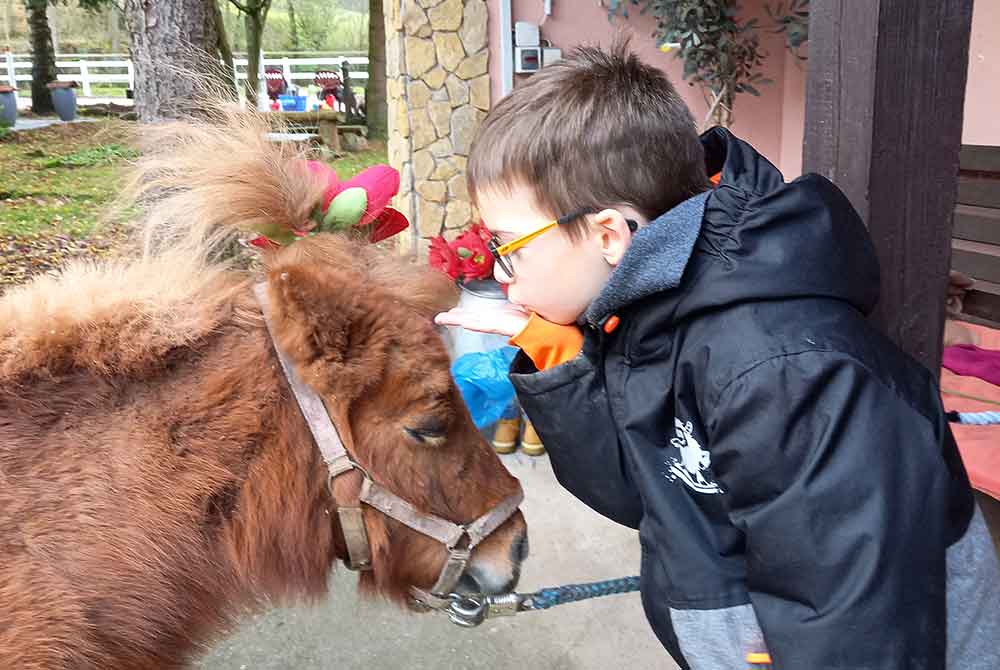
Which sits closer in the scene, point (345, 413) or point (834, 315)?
point (834, 315)

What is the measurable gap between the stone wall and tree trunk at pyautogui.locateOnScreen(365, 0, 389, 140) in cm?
684

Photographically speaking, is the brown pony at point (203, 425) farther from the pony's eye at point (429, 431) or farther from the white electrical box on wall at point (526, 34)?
the white electrical box on wall at point (526, 34)

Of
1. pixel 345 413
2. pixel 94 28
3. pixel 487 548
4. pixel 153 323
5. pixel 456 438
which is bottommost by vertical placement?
pixel 487 548

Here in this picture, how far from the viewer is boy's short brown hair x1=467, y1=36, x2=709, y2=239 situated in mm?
1444

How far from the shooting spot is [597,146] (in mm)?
1439

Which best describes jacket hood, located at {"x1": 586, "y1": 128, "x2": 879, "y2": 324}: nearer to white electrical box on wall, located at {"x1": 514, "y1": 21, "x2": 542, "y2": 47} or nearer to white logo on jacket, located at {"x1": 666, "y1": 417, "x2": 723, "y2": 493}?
white logo on jacket, located at {"x1": 666, "y1": 417, "x2": 723, "y2": 493}

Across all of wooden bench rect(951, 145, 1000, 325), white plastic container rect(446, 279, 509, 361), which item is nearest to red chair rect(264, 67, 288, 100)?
white plastic container rect(446, 279, 509, 361)

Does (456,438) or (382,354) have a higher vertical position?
(382,354)

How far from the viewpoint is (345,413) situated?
1492mm

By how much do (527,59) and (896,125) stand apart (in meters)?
4.23

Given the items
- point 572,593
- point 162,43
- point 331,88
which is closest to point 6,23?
point 331,88

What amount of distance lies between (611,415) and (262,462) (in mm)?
622

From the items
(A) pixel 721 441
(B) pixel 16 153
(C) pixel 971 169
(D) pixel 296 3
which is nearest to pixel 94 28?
(D) pixel 296 3

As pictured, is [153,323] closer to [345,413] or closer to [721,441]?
[345,413]
